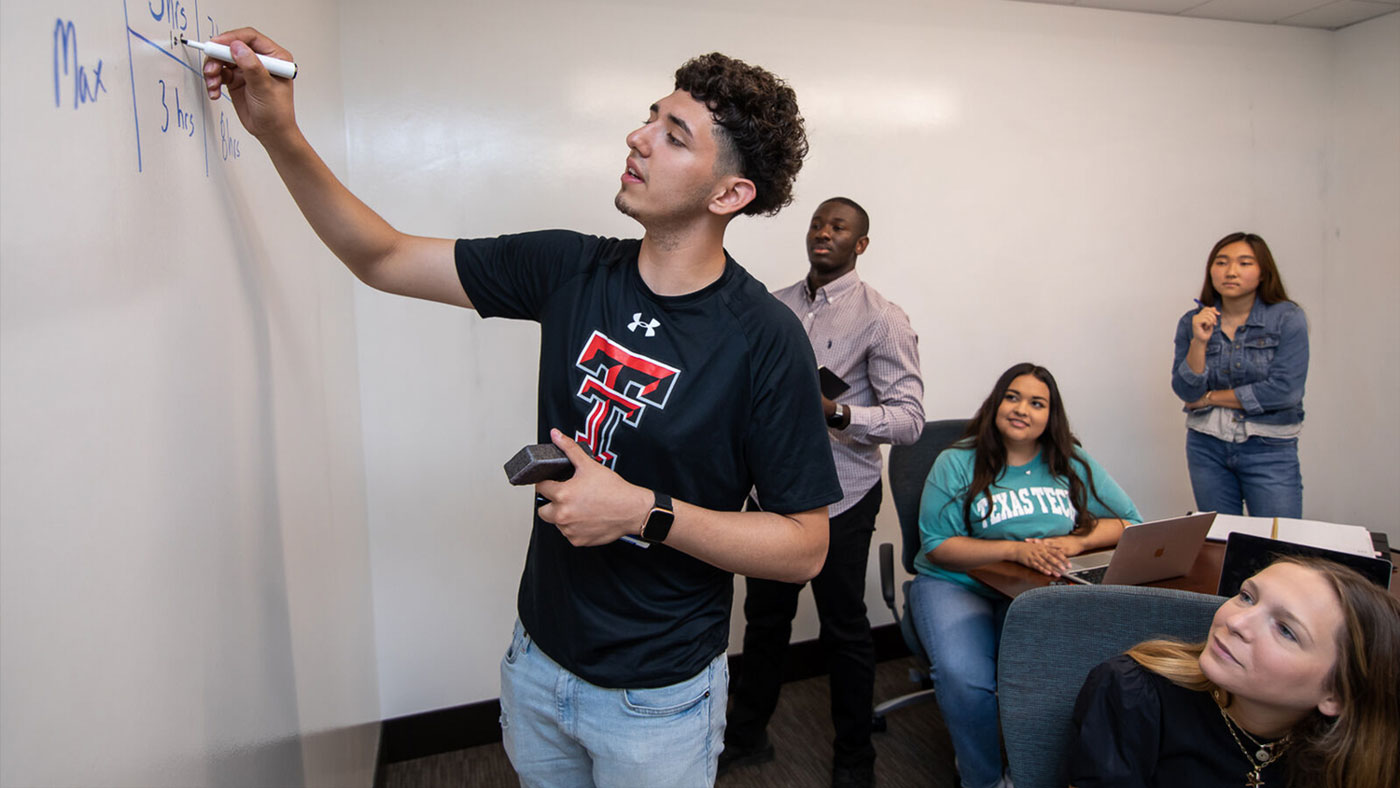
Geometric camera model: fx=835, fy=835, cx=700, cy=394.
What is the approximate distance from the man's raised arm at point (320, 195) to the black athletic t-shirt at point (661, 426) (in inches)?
2.0

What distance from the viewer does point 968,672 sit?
2.10m

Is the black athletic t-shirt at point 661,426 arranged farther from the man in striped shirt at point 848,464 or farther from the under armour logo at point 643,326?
the man in striped shirt at point 848,464

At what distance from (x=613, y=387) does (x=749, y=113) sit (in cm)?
46

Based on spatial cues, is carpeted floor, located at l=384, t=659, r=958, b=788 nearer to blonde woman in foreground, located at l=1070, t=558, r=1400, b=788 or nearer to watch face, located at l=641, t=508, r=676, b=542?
blonde woman in foreground, located at l=1070, t=558, r=1400, b=788

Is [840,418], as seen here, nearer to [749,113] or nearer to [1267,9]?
[749,113]

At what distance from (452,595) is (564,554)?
1.57 metres

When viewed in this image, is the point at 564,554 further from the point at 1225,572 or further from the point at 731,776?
the point at 731,776

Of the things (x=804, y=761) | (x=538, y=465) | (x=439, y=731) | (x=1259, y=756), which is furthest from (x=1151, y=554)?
(x=439, y=731)

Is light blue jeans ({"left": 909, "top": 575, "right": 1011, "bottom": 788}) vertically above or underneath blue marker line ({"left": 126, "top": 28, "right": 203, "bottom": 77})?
underneath

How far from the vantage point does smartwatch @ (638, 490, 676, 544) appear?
3.51ft

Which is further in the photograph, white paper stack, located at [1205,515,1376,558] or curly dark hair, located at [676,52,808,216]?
white paper stack, located at [1205,515,1376,558]

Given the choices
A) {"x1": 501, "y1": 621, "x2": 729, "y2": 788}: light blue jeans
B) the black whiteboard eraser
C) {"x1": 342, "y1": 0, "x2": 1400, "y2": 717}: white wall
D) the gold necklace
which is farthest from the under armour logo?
{"x1": 342, "y1": 0, "x2": 1400, "y2": 717}: white wall

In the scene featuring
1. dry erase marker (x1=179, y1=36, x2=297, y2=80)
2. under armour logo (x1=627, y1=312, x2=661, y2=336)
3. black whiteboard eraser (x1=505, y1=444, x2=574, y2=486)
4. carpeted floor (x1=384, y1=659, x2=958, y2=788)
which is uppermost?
dry erase marker (x1=179, y1=36, x2=297, y2=80)

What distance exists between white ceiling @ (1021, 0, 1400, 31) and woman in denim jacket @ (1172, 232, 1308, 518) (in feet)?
3.52
